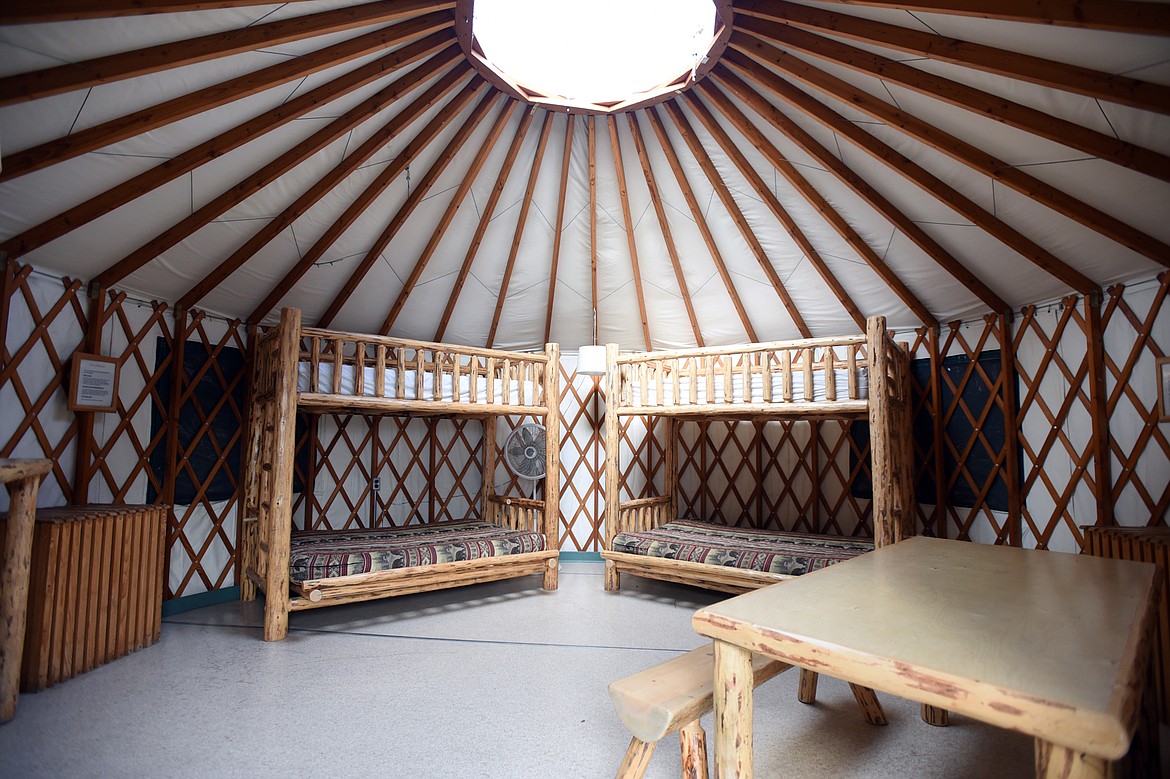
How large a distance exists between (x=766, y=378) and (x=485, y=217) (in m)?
2.34

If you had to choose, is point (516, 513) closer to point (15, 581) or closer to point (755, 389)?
point (755, 389)

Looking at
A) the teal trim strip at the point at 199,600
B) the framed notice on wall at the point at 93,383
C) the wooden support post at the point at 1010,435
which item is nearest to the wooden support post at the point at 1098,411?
the wooden support post at the point at 1010,435

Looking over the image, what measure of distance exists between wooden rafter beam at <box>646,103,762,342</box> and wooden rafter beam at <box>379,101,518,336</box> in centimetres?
93

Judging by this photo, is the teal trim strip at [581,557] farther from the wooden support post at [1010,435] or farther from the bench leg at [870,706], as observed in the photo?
the bench leg at [870,706]

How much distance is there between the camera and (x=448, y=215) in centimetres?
429

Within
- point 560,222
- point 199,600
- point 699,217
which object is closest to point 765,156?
point 699,217

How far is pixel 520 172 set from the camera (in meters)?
4.24

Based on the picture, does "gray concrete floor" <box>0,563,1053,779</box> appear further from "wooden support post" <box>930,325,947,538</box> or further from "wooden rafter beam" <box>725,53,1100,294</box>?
"wooden rafter beam" <box>725,53,1100,294</box>

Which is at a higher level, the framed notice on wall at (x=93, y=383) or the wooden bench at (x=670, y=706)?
the framed notice on wall at (x=93, y=383)

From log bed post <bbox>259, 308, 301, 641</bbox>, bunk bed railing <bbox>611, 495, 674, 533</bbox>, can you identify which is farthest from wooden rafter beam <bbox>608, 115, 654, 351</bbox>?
log bed post <bbox>259, 308, 301, 641</bbox>

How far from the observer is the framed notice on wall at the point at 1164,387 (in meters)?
3.14

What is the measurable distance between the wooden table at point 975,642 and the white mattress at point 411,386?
2.87 meters

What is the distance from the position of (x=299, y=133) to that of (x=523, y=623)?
3185mm

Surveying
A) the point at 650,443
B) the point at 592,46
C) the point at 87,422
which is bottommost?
the point at 650,443
